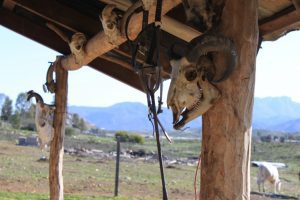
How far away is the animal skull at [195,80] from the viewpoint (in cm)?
201

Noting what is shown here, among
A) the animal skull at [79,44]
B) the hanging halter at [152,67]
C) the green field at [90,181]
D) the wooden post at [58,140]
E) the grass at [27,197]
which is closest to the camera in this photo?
the hanging halter at [152,67]

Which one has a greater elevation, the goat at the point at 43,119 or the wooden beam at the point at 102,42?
the wooden beam at the point at 102,42

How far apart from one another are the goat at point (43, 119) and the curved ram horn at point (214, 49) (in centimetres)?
391

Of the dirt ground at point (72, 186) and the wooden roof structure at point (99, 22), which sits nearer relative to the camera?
the wooden roof structure at point (99, 22)

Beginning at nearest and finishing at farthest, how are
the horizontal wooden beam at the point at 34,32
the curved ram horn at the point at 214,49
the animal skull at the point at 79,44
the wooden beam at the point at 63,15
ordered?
the curved ram horn at the point at 214,49, the animal skull at the point at 79,44, the wooden beam at the point at 63,15, the horizontal wooden beam at the point at 34,32

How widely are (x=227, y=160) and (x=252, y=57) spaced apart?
421 mm

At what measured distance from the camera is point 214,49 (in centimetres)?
201

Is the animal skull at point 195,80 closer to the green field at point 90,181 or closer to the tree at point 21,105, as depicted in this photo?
the green field at point 90,181

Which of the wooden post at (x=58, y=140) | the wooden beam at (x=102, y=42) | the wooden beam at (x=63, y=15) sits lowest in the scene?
the wooden post at (x=58, y=140)

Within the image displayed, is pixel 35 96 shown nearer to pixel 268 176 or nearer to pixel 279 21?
pixel 279 21

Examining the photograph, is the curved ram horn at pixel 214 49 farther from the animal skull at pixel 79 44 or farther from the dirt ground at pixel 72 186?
the dirt ground at pixel 72 186

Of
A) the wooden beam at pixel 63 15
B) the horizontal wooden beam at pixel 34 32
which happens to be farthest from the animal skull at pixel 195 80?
the horizontal wooden beam at pixel 34 32

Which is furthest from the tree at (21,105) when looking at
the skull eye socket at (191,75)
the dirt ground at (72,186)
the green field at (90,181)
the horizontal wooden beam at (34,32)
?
the skull eye socket at (191,75)

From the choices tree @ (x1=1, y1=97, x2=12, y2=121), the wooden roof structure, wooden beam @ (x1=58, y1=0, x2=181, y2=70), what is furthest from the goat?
tree @ (x1=1, y1=97, x2=12, y2=121)
